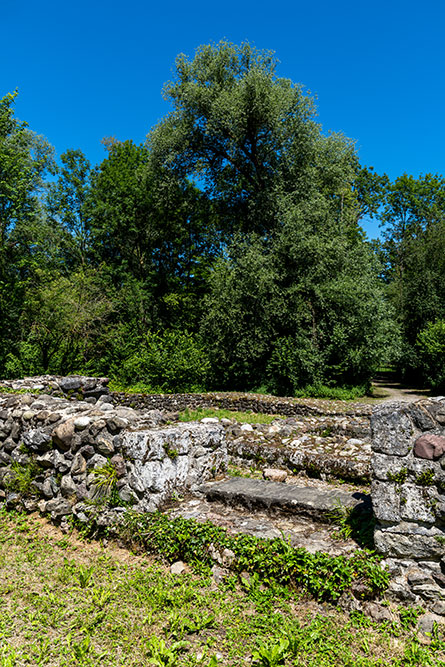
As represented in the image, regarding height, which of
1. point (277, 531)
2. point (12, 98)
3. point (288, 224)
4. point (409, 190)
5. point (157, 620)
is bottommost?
point (157, 620)

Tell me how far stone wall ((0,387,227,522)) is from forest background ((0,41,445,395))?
38.5ft

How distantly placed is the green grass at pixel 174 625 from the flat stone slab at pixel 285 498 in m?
0.88

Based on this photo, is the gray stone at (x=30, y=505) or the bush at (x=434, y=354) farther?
the bush at (x=434, y=354)

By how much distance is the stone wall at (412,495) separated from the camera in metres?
3.15

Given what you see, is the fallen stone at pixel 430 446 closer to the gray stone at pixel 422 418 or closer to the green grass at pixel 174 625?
the gray stone at pixel 422 418

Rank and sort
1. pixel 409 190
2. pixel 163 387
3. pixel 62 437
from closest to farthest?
1. pixel 62 437
2. pixel 163 387
3. pixel 409 190

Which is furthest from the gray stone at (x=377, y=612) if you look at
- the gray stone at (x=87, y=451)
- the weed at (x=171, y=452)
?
the gray stone at (x=87, y=451)

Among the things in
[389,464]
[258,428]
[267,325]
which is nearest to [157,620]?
[389,464]

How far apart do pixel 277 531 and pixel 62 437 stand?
261 centimetres

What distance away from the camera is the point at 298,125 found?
21.2 m

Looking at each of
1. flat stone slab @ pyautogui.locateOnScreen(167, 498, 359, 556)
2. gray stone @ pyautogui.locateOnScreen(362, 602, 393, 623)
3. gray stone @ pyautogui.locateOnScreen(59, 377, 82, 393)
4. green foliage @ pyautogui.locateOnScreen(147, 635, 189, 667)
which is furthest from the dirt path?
green foliage @ pyautogui.locateOnScreen(147, 635, 189, 667)

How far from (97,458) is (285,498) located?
199 centimetres

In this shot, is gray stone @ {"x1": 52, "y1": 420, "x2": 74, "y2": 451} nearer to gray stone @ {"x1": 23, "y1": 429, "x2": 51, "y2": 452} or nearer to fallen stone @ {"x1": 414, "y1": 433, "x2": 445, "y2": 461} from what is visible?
gray stone @ {"x1": 23, "y1": 429, "x2": 51, "y2": 452}

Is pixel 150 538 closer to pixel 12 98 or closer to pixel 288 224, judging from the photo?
pixel 288 224
